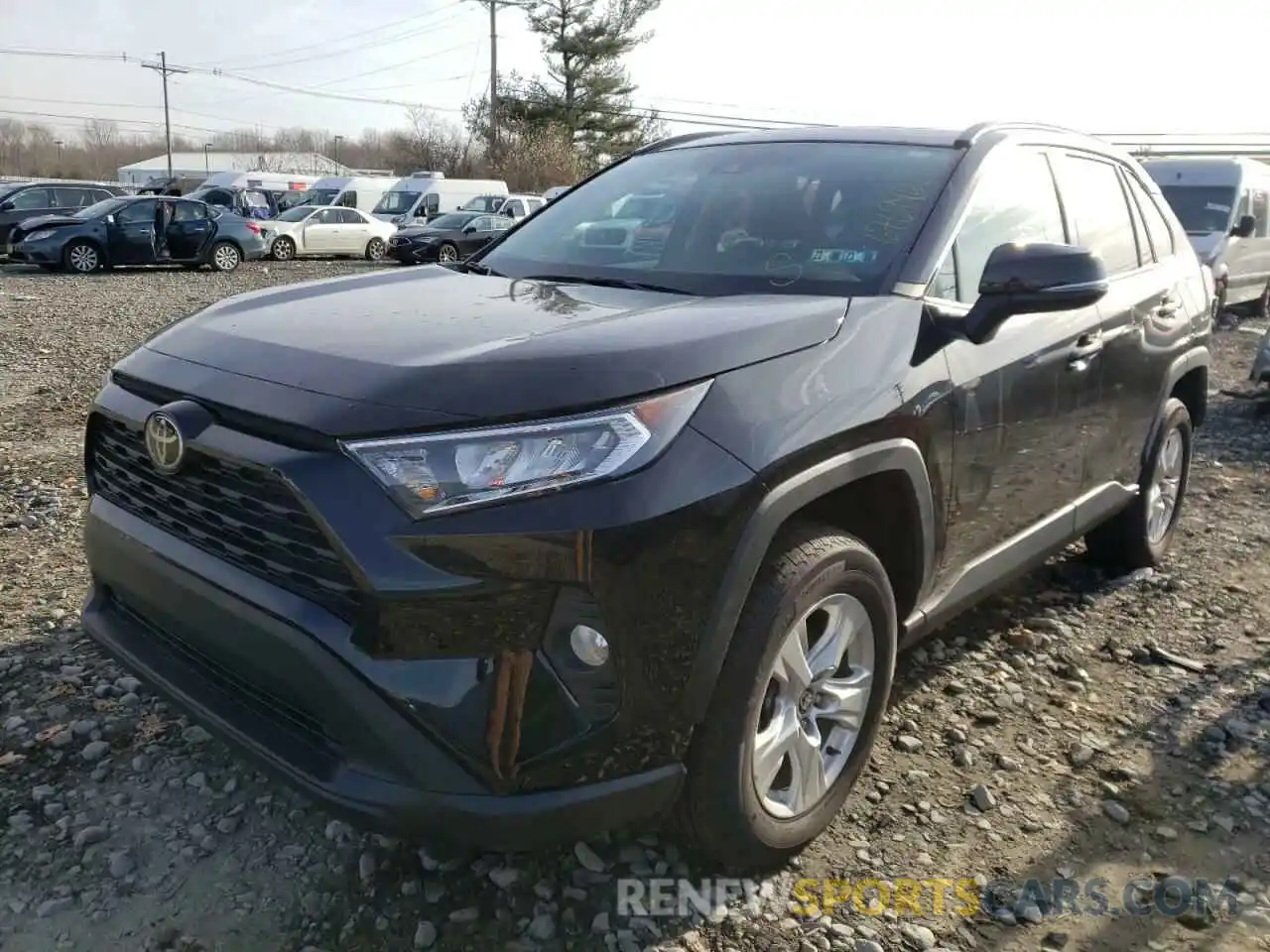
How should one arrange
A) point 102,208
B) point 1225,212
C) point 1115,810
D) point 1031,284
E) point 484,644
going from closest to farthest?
1. point 484,644
2. point 1031,284
3. point 1115,810
4. point 1225,212
5. point 102,208

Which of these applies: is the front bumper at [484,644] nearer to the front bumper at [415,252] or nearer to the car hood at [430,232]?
the front bumper at [415,252]

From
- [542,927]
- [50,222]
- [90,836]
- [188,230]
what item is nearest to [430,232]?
[188,230]

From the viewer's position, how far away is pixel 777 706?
2.33 metres

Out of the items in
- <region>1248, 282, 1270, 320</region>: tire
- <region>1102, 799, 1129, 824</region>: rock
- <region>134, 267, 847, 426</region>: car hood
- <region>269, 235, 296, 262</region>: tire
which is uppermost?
<region>134, 267, 847, 426</region>: car hood

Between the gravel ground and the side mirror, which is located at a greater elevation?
the side mirror

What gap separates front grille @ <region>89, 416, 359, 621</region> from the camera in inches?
75.0

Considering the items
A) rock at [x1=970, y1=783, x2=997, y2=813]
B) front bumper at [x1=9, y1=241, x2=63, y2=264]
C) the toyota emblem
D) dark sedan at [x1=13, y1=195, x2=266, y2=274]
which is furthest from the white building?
rock at [x1=970, y1=783, x2=997, y2=813]

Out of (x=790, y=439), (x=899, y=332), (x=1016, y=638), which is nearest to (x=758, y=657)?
(x=790, y=439)

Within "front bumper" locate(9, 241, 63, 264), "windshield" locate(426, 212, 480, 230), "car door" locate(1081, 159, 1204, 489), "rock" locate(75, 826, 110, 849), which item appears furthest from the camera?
"windshield" locate(426, 212, 480, 230)

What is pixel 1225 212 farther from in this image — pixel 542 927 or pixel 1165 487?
pixel 542 927

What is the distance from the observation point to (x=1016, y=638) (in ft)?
12.6

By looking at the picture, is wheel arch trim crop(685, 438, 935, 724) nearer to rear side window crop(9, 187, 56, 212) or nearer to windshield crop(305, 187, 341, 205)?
rear side window crop(9, 187, 56, 212)

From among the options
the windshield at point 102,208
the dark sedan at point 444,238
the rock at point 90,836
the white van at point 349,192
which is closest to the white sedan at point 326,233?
the dark sedan at point 444,238

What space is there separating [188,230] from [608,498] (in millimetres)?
19385
